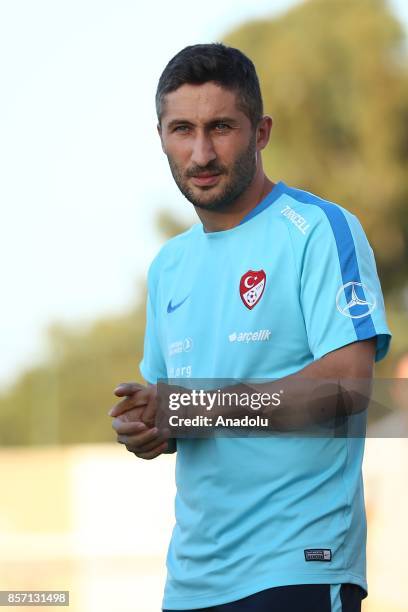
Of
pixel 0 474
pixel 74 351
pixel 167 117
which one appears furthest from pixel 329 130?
pixel 167 117

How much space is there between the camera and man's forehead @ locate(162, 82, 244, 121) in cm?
311

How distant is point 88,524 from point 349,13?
12.8 metres

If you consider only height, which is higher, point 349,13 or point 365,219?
point 349,13

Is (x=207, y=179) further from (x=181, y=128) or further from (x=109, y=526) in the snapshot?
(x=109, y=526)

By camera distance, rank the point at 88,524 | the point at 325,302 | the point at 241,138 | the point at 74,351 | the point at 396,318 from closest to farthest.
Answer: the point at 325,302, the point at 241,138, the point at 88,524, the point at 396,318, the point at 74,351

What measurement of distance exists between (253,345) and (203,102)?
25.1 inches

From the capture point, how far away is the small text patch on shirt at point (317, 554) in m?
2.85

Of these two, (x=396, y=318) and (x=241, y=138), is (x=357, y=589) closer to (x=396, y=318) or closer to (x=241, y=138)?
(x=241, y=138)

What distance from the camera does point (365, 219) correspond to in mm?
20672

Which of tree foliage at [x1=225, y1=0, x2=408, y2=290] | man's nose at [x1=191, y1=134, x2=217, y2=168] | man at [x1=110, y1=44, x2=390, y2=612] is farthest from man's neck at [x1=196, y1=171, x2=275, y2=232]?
tree foliage at [x1=225, y1=0, x2=408, y2=290]

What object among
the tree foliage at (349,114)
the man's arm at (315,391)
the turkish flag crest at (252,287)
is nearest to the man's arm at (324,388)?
the man's arm at (315,391)

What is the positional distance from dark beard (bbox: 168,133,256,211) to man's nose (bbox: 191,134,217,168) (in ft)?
0.05
